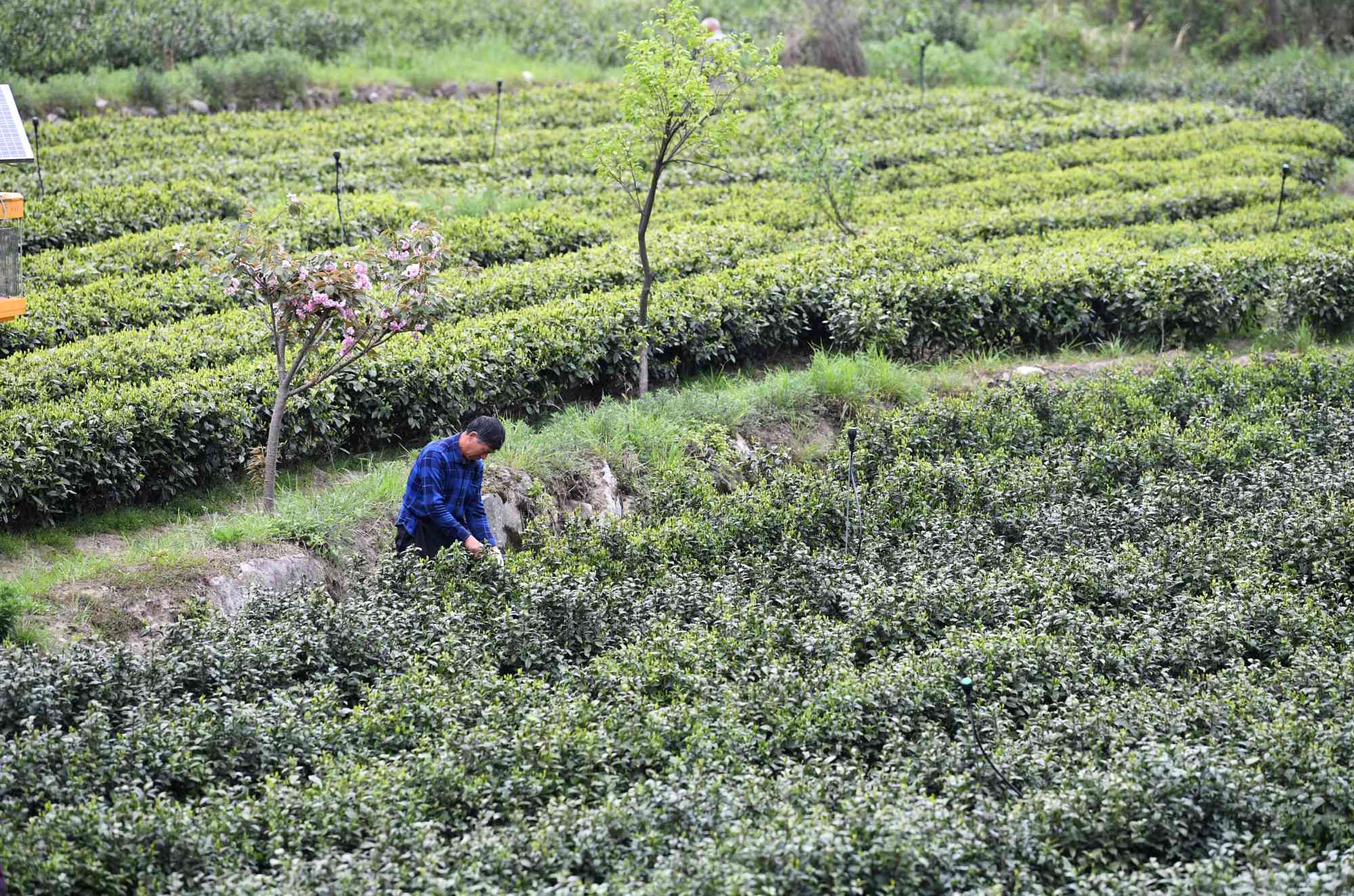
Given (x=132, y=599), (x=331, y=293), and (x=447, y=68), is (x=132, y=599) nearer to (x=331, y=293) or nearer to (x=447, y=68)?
(x=331, y=293)

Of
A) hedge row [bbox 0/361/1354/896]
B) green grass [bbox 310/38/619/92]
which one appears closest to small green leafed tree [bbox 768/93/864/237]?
hedge row [bbox 0/361/1354/896]

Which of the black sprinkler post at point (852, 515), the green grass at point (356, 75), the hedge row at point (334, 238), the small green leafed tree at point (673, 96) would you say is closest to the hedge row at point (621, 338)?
the small green leafed tree at point (673, 96)

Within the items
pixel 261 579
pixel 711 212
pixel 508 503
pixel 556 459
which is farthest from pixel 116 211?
pixel 261 579

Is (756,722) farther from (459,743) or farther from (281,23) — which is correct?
(281,23)

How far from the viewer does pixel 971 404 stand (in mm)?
9750

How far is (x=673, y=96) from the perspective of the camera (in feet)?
31.5

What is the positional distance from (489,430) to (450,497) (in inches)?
21.9

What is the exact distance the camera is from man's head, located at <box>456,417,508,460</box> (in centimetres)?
703

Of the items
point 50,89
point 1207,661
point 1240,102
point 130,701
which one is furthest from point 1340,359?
point 50,89

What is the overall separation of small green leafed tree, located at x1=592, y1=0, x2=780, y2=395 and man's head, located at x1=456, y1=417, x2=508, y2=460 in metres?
3.28

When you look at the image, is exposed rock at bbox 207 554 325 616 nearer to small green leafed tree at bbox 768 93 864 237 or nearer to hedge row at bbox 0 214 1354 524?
hedge row at bbox 0 214 1354 524

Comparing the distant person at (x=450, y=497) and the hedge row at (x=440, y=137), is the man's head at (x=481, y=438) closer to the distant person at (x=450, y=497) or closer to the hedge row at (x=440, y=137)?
the distant person at (x=450, y=497)

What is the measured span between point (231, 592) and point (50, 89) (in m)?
14.4

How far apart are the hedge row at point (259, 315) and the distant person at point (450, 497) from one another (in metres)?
1.36
